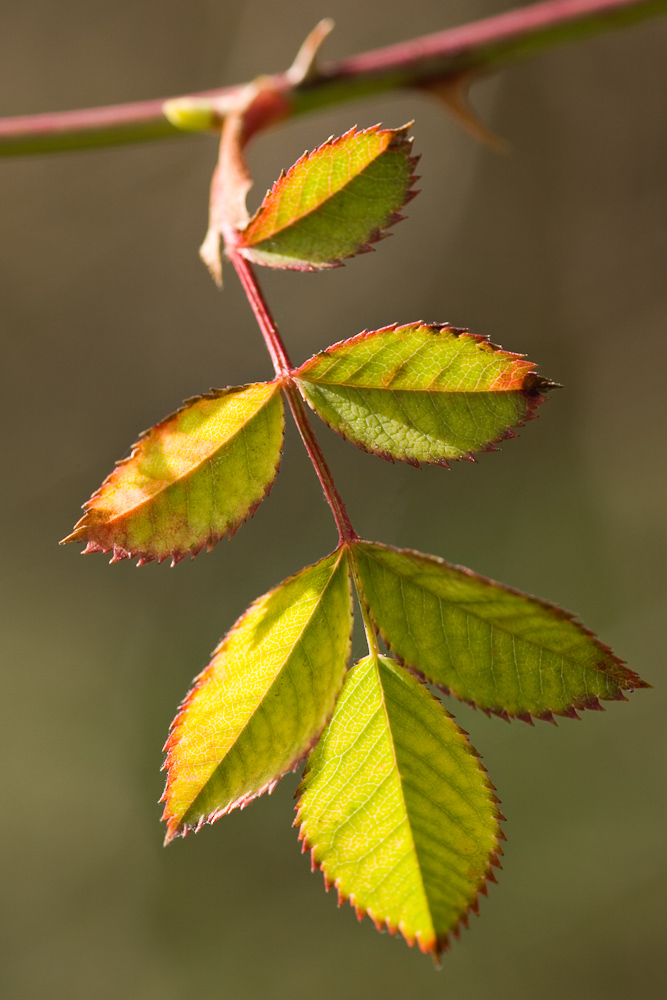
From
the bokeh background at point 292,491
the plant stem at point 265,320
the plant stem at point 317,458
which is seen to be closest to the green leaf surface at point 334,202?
the plant stem at point 265,320

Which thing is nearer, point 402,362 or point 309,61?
point 402,362

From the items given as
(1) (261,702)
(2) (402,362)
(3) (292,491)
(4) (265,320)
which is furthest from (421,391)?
(3) (292,491)

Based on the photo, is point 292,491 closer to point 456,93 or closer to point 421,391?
point 456,93

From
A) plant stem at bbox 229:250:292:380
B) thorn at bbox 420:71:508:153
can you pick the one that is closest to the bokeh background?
thorn at bbox 420:71:508:153

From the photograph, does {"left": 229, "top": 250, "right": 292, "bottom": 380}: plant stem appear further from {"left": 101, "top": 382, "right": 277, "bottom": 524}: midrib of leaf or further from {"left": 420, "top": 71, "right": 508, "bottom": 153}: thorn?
{"left": 420, "top": 71, "right": 508, "bottom": 153}: thorn

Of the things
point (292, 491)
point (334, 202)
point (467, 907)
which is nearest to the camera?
point (467, 907)

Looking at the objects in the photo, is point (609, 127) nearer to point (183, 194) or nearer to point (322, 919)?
point (183, 194)
